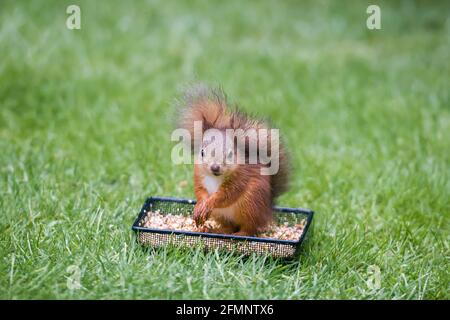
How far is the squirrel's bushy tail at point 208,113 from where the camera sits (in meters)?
3.68

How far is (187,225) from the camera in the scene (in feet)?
13.0

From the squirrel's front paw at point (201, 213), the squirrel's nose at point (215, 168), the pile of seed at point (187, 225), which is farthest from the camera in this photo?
the pile of seed at point (187, 225)

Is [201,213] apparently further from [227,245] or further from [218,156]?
[218,156]

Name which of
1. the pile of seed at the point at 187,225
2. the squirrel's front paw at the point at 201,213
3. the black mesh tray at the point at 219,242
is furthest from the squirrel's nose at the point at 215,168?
the pile of seed at the point at 187,225

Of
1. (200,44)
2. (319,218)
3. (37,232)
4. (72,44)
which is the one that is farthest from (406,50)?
(37,232)

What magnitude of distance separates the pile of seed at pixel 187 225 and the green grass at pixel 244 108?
0.36 ft

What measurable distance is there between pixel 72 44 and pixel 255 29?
1981 mm

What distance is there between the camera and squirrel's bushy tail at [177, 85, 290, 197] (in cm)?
368

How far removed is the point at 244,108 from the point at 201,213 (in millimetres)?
866

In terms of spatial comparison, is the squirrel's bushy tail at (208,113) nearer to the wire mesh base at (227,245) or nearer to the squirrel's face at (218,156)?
the squirrel's face at (218,156)

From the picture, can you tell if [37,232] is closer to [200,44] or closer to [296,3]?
[200,44]

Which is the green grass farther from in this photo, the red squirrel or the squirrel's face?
the squirrel's face

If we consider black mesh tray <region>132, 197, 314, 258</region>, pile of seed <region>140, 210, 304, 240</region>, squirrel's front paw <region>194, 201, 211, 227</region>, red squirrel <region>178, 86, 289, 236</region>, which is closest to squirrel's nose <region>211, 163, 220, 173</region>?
red squirrel <region>178, 86, 289, 236</region>

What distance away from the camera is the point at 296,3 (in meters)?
8.90
